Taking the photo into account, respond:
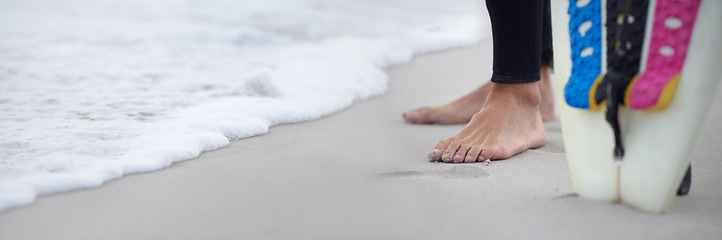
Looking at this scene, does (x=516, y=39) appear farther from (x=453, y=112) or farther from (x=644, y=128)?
(x=644, y=128)

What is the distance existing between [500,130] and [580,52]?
0.61 metres

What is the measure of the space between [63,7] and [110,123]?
478cm

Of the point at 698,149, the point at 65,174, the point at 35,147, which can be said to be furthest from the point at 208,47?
the point at 698,149

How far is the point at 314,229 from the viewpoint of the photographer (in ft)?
3.99

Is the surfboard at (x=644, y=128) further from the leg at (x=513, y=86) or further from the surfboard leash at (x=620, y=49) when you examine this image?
the leg at (x=513, y=86)

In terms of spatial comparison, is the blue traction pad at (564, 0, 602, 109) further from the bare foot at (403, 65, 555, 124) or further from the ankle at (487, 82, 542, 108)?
the bare foot at (403, 65, 555, 124)

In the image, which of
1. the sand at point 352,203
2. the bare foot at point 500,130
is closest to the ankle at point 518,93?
the bare foot at point 500,130

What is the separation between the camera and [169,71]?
339 cm

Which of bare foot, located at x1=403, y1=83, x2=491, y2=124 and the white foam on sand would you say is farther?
Answer: bare foot, located at x1=403, y1=83, x2=491, y2=124

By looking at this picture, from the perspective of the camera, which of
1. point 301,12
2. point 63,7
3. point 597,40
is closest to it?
point 597,40

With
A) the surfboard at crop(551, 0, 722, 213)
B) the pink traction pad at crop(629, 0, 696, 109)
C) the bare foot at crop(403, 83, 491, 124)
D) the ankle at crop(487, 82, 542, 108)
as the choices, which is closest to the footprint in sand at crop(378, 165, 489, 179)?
the surfboard at crop(551, 0, 722, 213)

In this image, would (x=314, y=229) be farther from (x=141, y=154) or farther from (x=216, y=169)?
(x=141, y=154)

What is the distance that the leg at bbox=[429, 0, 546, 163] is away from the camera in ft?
6.23

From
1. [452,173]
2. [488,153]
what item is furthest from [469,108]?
[452,173]
